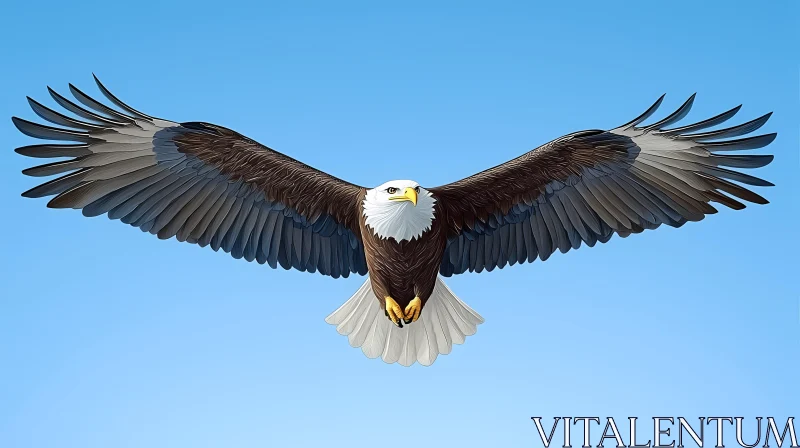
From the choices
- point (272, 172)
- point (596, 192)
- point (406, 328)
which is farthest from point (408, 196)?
point (596, 192)

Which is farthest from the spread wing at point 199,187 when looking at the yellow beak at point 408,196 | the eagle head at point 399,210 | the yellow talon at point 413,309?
the yellow talon at point 413,309

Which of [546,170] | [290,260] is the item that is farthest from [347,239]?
[546,170]

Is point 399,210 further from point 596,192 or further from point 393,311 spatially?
point 596,192

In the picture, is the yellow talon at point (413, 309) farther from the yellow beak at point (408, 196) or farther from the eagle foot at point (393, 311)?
the yellow beak at point (408, 196)

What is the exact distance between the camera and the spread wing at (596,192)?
20.2ft

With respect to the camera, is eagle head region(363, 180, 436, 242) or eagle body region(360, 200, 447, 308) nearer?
eagle head region(363, 180, 436, 242)

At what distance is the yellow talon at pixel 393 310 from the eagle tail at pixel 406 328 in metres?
0.56

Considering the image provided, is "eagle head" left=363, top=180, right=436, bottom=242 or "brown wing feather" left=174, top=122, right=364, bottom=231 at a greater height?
"brown wing feather" left=174, top=122, right=364, bottom=231

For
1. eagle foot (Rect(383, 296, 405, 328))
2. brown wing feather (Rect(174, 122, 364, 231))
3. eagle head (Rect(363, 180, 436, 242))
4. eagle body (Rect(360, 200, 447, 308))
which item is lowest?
eagle foot (Rect(383, 296, 405, 328))

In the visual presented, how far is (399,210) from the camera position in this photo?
571 centimetres

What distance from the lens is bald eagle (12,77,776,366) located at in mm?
5934

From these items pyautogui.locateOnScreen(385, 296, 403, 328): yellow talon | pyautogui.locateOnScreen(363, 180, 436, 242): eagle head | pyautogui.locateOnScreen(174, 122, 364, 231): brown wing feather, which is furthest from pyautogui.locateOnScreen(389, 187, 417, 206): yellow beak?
pyautogui.locateOnScreen(385, 296, 403, 328): yellow talon

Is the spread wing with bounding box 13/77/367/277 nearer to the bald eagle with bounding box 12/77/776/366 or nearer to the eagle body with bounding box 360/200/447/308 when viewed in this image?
the bald eagle with bounding box 12/77/776/366

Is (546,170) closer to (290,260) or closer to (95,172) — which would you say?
(290,260)
